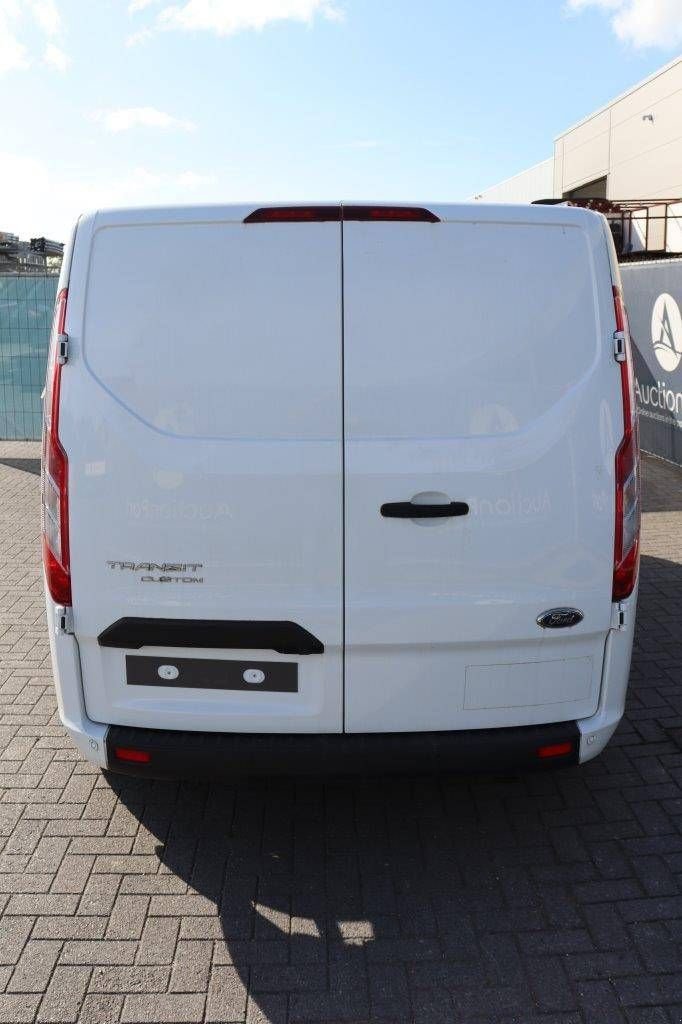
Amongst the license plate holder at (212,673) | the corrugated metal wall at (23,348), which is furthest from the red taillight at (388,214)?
the corrugated metal wall at (23,348)

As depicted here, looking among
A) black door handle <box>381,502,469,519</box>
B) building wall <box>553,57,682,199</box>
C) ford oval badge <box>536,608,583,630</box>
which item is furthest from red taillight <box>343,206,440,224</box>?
building wall <box>553,57,682,199</box>

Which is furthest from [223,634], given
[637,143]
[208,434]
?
[637,143]

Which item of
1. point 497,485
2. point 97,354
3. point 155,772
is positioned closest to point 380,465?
point 497,485

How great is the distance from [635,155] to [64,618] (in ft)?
109

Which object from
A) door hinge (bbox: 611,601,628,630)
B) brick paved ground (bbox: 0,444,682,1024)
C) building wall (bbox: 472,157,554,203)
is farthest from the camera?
building wall (bbox: 472,157,554,203)

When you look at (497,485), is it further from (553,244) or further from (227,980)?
(227,980)

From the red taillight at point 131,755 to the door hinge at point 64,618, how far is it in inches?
17.1

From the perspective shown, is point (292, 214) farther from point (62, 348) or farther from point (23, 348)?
point (23, 348)

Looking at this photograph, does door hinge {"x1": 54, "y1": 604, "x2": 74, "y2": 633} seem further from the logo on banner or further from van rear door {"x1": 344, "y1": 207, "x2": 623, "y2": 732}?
the logo on banner

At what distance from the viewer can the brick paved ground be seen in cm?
273

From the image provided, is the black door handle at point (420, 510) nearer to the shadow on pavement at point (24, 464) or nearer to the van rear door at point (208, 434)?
the van rear door at point (208, 434)

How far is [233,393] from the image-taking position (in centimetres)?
291

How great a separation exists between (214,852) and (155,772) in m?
0.53

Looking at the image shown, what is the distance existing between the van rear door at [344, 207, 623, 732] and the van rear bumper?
0.15m
